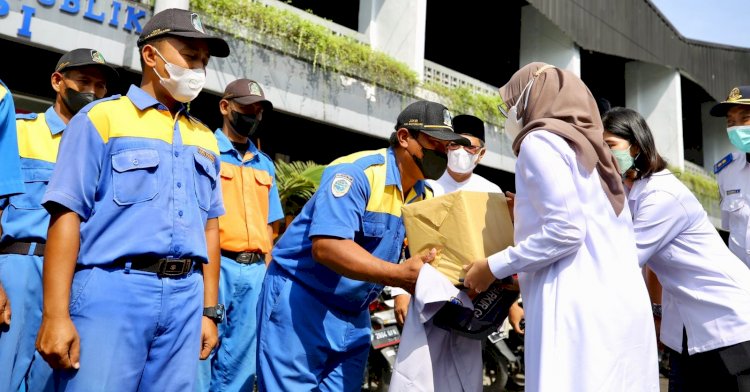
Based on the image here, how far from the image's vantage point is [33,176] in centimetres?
303

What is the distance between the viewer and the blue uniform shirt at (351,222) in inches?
101

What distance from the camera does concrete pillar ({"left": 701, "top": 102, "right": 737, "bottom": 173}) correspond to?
21.5 meters

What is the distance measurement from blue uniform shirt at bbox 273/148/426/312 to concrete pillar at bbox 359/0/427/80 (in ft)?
24.5

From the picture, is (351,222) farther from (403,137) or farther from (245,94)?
(245,94)

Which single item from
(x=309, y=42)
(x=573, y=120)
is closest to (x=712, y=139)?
(x=309, y=42)

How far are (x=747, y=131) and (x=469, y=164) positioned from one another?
188cm

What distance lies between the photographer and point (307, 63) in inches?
335

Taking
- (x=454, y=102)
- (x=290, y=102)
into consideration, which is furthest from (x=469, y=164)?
(x=454, y=102)

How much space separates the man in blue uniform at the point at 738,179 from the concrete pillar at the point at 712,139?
63.3 feet

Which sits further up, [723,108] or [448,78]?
[448,78]

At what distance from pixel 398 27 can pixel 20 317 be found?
8.29 metres

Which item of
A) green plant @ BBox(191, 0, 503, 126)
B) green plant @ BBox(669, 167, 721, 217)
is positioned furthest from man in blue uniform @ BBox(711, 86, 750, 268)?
green plant @ BBox(669, 167, 721, 217)

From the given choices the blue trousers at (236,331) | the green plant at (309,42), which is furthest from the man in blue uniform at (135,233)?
the green plant at (309,42)

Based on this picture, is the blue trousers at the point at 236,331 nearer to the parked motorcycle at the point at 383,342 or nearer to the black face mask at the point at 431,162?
the parked motorcycle at the point at 383,342
